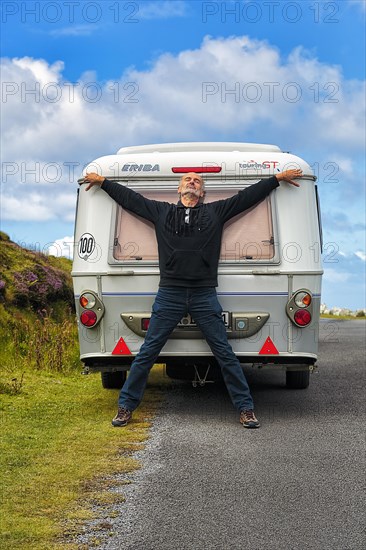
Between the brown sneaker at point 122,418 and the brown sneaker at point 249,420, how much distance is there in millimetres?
1196

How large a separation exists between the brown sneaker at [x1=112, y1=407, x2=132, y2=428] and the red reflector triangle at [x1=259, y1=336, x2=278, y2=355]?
1626 mm

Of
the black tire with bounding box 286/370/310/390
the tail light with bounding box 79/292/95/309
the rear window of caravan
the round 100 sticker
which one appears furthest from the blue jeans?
the black tire with bounding box 286/370/310/390

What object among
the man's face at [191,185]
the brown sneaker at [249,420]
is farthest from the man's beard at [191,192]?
the brown sneaker at [249,420]

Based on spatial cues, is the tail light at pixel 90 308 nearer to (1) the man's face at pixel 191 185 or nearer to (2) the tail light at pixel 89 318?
(2) the tail light at pixel 89 318

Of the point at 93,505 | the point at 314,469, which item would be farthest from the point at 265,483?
the point at 93,505

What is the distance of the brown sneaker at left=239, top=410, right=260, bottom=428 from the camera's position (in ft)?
28.0

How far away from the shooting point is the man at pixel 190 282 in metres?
8.67

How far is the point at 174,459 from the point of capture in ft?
22.9

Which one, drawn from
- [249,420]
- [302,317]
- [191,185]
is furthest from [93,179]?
[249,420]

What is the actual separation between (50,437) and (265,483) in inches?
99.0

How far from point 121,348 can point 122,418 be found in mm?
872

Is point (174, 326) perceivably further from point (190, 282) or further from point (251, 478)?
point (251, 478)

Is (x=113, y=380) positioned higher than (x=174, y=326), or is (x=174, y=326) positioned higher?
(x=174, y=326)

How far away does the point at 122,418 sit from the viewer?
8.60 metres
